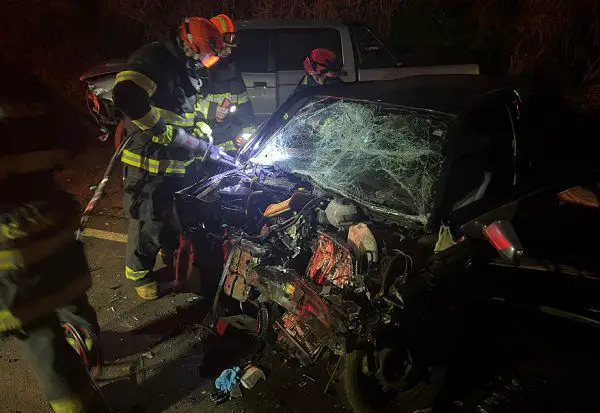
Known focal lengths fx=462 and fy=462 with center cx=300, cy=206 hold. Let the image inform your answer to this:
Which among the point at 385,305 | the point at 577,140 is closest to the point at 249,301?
the point at 385,305

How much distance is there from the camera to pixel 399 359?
247 centimetres

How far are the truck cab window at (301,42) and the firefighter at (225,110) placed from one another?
1.93 m

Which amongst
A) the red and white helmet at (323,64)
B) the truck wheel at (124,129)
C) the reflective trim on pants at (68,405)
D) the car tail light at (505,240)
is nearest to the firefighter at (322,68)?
the red and white helmet at (323,64)

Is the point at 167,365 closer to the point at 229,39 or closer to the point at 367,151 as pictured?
the point at 367,151

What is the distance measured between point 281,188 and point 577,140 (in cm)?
213

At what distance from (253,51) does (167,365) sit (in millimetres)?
4193

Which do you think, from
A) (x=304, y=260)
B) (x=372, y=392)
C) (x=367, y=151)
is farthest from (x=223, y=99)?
(x=372, y=392)

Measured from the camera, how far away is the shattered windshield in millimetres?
2639

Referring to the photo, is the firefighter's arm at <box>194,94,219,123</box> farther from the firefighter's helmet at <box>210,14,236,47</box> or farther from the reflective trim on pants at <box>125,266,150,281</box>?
the reflective trim on pants at <box>125,266,150,281</box>

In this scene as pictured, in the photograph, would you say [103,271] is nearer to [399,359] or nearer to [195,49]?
[195,49]

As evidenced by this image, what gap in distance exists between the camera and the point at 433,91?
308cm

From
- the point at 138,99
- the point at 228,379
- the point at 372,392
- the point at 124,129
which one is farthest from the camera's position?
the point at 124,129

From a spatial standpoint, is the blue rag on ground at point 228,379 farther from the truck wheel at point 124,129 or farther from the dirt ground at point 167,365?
the truck wheel at point 124,129

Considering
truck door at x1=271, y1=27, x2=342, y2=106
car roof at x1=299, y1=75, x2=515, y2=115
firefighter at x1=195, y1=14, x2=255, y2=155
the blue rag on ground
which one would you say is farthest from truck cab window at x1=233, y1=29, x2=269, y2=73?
the blue rag on ground
